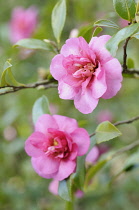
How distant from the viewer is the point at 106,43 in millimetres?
708

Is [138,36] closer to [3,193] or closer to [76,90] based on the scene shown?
[76,90]

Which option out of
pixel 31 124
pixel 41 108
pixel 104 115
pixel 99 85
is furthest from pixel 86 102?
pixel 104 115

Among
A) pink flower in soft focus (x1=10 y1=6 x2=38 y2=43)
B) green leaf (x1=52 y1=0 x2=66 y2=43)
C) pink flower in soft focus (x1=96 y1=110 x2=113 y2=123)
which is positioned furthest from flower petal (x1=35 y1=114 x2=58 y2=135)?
pink flower in soft focus (x1=96 y1=110 x2=113 y2=123)

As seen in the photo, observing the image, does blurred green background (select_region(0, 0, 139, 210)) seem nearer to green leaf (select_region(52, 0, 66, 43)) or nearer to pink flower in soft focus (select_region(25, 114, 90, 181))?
green leaf (select_region(52, 0, 66, 43))

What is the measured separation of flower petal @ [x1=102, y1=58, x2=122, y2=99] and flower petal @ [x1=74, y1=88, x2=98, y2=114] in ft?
0.10

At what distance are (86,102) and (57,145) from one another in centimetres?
16

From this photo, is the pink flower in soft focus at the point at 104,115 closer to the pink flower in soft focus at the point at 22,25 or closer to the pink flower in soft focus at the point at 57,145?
the pink flower in soft focus at the point at 22,25

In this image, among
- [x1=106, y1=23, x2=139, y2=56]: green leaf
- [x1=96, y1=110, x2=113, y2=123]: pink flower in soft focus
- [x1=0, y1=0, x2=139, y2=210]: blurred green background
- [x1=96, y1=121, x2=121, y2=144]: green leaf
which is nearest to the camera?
[x1=106, y1=23, x2=139, y2=56]: green leaf

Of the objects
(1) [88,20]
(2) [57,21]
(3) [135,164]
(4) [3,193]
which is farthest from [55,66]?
(1) [88,20]

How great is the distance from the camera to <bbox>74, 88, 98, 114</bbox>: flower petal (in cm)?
74

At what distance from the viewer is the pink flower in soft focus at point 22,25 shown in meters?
2.01

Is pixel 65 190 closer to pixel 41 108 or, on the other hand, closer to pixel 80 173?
pixel 80 173

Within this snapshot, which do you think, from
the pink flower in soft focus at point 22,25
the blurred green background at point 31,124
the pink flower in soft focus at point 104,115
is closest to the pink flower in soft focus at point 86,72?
the blurred green background at point 31,124

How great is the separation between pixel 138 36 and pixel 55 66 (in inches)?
7.0
